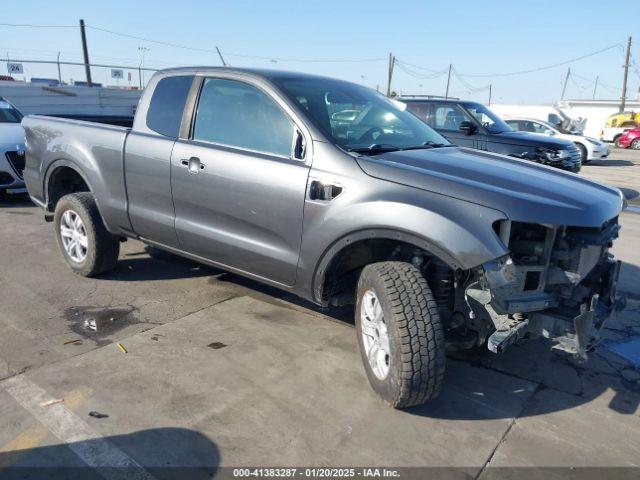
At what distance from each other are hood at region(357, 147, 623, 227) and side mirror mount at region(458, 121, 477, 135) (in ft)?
17.7

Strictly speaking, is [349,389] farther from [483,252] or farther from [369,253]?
[483,252]

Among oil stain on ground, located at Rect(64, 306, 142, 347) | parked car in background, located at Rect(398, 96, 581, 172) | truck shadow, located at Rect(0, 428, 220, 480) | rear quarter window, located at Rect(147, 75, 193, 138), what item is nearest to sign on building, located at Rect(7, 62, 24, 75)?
parked car in background, located at Rect(398, 96, 581, 172)

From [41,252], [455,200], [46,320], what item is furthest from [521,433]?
[41,252]

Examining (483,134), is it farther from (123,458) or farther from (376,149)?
(123,458)

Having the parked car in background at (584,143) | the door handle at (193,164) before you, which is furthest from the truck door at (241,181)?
the parked car in background at (584,143)

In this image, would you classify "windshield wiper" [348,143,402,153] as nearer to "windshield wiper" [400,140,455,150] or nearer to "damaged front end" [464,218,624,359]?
"windshield wiper" [400,140,455,150]

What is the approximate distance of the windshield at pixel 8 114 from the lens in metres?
8.86

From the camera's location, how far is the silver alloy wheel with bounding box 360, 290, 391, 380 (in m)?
3.12

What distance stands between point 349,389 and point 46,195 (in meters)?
3.67

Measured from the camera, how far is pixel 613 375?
143 inches

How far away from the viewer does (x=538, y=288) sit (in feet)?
9.32

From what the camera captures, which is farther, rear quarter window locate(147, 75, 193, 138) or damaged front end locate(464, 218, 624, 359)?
rear quarter window locate(147, 75, 193, 138)

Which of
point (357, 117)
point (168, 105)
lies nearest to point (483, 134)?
point (357, 117)

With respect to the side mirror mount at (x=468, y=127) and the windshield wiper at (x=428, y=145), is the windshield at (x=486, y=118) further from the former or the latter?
the windshield wiper at (x=428, y=145)
